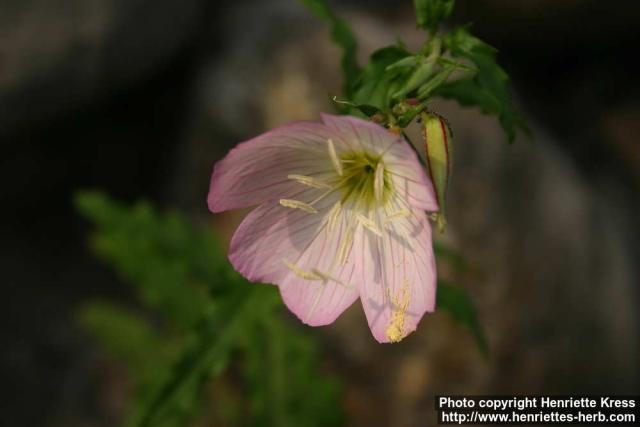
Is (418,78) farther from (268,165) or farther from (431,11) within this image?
(268,165)

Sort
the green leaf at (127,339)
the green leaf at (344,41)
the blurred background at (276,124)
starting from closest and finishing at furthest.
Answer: the green leaf at (344,41) → the green leaf at (127,339) → the blurred background at (276,124)

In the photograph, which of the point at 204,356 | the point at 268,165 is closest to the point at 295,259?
the point at 268,165

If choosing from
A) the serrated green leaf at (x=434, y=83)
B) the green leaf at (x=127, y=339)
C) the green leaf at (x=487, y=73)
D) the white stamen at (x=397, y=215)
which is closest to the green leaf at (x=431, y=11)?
the green leaf at (x=487, y=73)

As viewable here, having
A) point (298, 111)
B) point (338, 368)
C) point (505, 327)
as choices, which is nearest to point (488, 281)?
point (505, 327)

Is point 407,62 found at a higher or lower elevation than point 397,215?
higher

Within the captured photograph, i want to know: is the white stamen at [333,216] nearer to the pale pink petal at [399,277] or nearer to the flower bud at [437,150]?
the pale pink petal at [399,277]

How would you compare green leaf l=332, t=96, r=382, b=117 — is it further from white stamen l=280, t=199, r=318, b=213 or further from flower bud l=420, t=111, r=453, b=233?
white stamen l=280, t=199, r=318, b=213
